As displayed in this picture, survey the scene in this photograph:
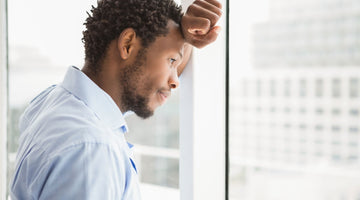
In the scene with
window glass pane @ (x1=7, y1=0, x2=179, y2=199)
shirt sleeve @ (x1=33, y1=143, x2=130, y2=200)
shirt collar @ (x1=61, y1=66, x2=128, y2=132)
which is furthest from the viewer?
window glass pane @ (x1=7, y1=0, x2=179, y2=199)

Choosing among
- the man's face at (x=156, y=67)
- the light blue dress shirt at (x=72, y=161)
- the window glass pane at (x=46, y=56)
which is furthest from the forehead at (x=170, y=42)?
the window glass pane at (x=46, y=56)

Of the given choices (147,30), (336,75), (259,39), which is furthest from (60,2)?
(336,75)

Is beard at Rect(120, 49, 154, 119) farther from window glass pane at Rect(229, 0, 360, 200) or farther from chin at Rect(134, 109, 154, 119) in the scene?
window glass pane at Rect(229, 0, 360, 200)

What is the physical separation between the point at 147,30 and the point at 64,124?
1.04 ft

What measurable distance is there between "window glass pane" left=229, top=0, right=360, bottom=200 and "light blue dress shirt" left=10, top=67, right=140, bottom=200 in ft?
1.37

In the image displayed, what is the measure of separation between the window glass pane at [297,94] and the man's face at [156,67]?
20cm

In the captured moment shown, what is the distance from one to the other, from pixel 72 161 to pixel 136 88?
0.99 feet

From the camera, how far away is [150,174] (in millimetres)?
1270

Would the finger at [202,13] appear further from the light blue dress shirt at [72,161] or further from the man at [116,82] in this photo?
the light blue dress shirt at [72,161]

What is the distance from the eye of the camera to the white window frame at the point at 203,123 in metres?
0.87

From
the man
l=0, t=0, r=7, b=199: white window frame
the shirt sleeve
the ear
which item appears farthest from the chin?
l=0, t=0, r=7, b=199: white window frame

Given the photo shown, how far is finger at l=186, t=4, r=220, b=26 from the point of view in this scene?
2.68 feet

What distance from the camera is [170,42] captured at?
846 mm

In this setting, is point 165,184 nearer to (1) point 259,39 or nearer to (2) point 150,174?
(2) point 150,174
